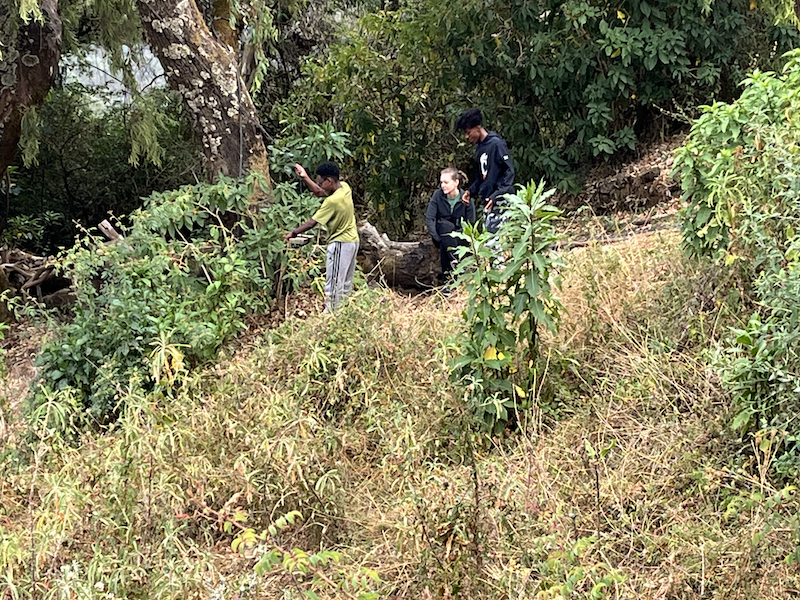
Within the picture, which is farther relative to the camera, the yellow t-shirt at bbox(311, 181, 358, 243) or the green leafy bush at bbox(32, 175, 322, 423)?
the yellow t-shirt at bbox(311, 181, 358, 243)

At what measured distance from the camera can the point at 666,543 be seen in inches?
115

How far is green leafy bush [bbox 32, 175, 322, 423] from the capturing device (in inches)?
194

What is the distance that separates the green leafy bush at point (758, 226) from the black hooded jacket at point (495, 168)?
70.3 inches

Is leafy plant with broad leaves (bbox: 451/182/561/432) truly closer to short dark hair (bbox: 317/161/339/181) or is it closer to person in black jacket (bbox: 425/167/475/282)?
short dark hair (bbox: 317/161/339/181)

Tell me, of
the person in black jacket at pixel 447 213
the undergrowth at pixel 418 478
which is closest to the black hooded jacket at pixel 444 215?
the person in black jacket at pixel 447 213

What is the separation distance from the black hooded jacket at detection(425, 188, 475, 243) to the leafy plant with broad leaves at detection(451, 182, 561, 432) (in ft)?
9.26

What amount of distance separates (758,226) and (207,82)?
485cm

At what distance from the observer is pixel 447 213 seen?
6.87m

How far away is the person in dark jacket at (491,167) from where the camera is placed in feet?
19.3

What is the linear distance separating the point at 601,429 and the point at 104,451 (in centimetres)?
264

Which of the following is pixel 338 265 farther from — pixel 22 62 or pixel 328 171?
pixel 22 62

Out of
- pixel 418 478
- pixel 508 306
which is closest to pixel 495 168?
pixel 508 306

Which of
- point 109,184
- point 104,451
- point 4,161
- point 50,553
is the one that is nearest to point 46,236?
point 109,184

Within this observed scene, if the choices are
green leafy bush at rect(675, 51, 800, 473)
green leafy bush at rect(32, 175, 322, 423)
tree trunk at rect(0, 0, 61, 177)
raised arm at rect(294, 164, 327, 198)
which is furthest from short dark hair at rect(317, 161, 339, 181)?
tree trunk at rect(0, 0, 61, 177)
